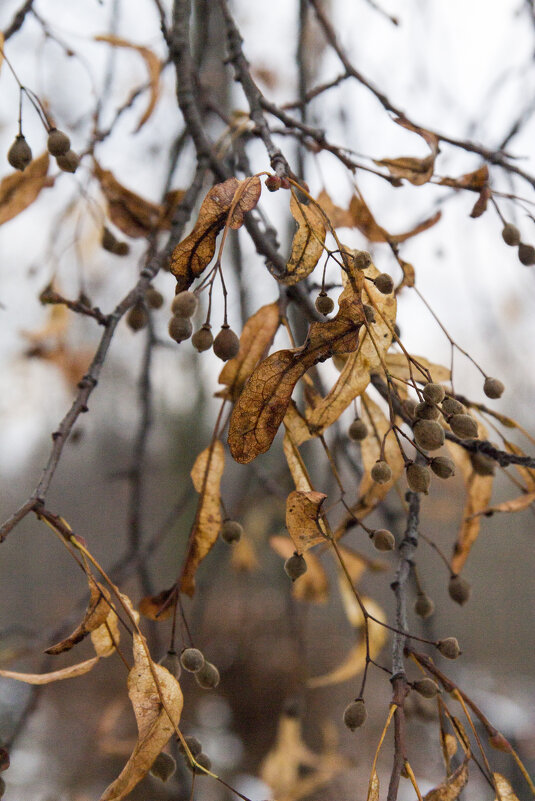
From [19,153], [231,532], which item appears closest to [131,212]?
[19,153]

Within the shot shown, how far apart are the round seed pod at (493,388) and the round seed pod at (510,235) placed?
17cm

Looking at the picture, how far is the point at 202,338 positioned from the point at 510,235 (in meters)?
0.39

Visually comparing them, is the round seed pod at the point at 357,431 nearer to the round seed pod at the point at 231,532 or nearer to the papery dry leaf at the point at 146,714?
the round seed pod at the point at 231,532

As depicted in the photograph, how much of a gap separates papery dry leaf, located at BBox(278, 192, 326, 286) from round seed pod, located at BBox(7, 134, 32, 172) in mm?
351

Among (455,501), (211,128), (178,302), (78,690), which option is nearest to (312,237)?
(178,302)

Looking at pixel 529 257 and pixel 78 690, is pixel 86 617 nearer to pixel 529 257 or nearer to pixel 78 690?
pixel 529 257

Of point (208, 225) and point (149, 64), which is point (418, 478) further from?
point (149, 64)

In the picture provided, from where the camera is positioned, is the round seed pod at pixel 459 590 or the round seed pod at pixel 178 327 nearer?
the round seed pod at pixel 178 327

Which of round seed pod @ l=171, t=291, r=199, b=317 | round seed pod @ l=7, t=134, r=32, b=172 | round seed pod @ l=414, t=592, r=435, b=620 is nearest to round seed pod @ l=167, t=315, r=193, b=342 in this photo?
round seed pod @ l=171, t=291, r=199, b=317

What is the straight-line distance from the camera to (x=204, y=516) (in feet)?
2.08

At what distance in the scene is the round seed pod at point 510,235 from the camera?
73cm

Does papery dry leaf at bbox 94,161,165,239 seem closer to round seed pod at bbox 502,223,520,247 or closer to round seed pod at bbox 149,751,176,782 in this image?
round seed pod at bbox 502,223,520,247

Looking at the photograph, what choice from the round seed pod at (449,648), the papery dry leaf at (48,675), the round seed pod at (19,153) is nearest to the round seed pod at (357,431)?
the round seed pod at (449,648)

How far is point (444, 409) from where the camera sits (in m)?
0.54
